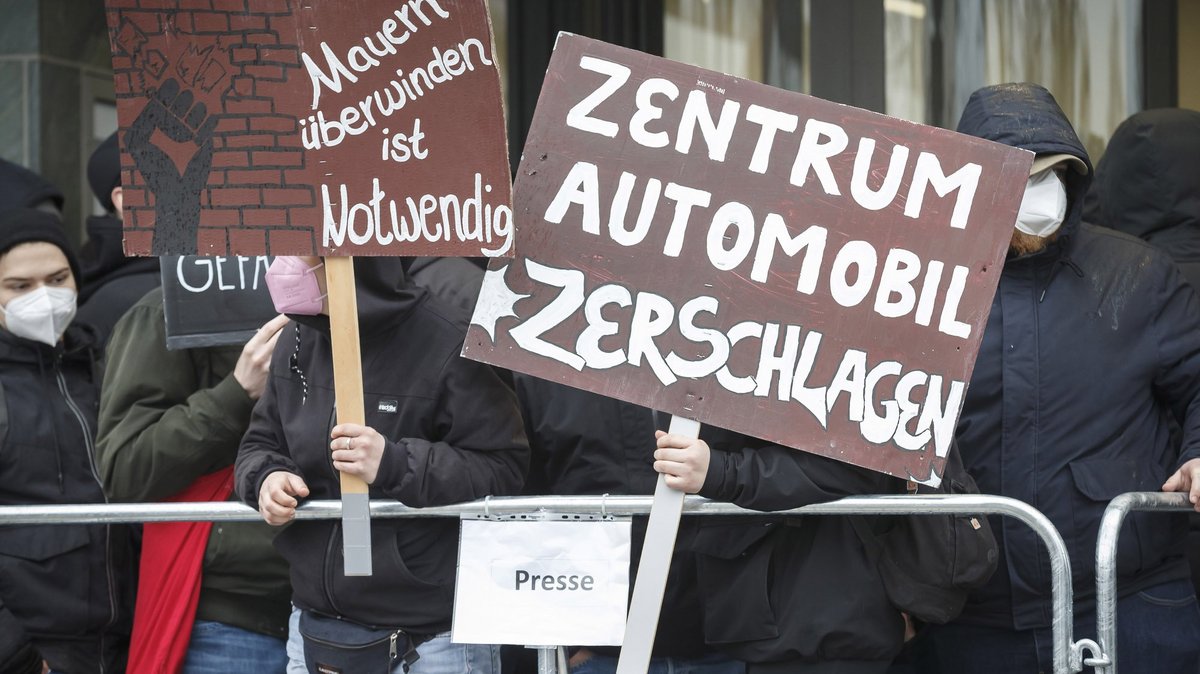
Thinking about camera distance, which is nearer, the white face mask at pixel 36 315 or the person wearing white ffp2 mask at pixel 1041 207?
the person wearing white ffp2 mask at pixel 1041 207

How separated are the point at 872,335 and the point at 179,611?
6.56ft

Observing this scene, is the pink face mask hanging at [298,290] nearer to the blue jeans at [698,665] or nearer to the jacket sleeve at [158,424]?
the jacket sleeve at [158,424]

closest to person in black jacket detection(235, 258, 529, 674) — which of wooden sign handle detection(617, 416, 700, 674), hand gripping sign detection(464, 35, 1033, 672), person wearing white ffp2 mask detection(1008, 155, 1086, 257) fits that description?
hand gripping sign detection(464, 35, 1033, 672)

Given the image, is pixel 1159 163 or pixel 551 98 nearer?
pixel 551 98

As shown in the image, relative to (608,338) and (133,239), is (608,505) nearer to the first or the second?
(608,338)

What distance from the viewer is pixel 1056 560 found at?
10.5 feet

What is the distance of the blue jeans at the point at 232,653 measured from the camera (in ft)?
13.1

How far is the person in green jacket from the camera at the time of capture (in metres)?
3.89

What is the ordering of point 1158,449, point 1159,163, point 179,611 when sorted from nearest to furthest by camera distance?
point 1158,449 < point 179,611 < point 1159,163

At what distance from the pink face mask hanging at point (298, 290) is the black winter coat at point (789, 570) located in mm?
951

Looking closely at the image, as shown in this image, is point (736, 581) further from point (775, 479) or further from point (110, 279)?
point (110, 279)

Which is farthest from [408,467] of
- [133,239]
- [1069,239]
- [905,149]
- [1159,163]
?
[1159,163]

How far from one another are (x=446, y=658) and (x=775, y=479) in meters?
0.86

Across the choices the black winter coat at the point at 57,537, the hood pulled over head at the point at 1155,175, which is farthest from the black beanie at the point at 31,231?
the hood pulled over head at the point at 1155,175
